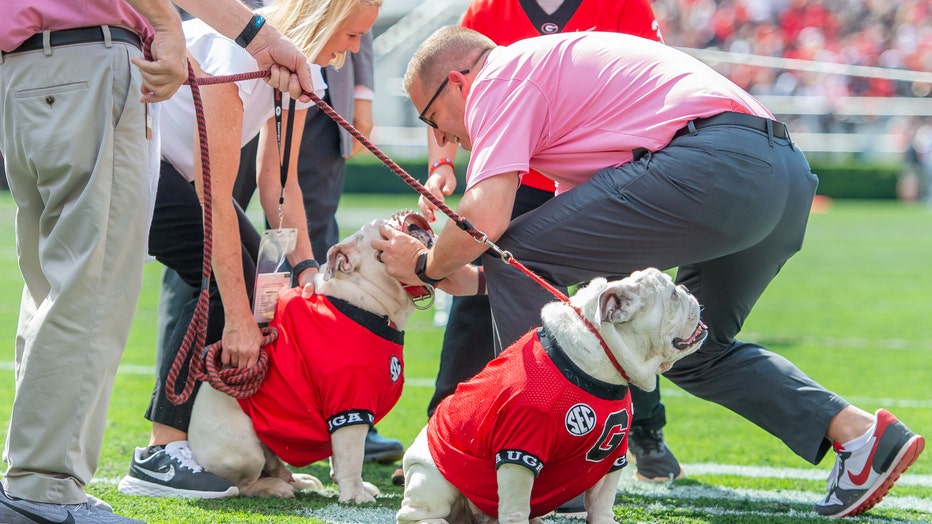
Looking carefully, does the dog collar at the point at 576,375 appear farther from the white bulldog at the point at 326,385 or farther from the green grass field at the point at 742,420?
the white bulldog at the point at 326,385

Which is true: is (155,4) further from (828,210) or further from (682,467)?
(828,210)

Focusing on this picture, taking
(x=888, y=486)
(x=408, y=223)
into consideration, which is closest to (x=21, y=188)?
(x=408, y=223)

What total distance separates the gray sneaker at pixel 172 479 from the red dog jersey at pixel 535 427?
1.05 m

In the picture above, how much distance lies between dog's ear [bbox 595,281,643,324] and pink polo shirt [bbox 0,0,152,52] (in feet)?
5.14

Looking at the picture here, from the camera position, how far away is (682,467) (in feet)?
15.5

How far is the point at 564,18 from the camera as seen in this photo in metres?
4.68

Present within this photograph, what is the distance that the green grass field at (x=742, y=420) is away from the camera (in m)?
3.84

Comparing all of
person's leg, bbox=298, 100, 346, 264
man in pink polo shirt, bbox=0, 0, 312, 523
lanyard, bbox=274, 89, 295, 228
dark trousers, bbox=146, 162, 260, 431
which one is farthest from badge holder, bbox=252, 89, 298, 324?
person's leg, bbox=298, 100, 346, 264

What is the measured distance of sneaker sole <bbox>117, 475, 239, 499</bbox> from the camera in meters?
3.98

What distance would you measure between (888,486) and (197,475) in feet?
8.08

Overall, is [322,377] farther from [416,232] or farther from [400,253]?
[416,232]

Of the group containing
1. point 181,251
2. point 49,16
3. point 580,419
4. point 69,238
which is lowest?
point 181,251

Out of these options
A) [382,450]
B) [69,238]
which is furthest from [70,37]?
[382,450]

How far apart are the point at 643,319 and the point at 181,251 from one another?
197 cm
